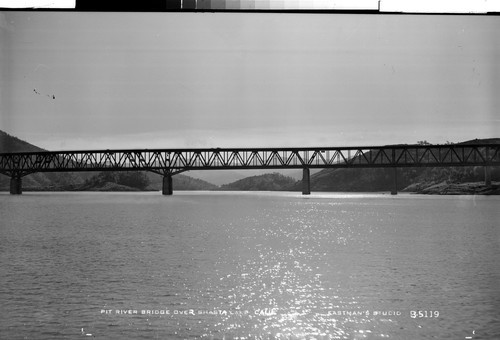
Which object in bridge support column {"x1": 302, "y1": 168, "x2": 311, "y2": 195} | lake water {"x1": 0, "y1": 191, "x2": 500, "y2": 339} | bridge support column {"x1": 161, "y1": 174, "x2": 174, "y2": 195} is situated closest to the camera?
lake water {"x1": 0, "y1": 191, "x2": 500, "y2": 339}

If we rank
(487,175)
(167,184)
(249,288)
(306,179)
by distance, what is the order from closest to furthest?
1. (249,288)
2. (487,175)
3. (306,179)
4. (167,184)

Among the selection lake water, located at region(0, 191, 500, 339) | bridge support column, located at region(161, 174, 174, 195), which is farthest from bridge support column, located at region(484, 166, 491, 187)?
lake water, located at region(0, 191, 500, 339)

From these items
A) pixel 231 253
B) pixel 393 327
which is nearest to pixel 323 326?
pixel 393 327

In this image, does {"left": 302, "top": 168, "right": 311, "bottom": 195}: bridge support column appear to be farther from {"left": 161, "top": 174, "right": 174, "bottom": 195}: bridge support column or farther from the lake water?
the lake water

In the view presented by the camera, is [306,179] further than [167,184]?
No

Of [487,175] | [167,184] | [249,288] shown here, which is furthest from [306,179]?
[249,288]

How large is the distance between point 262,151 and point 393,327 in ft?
517

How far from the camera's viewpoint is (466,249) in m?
42.1

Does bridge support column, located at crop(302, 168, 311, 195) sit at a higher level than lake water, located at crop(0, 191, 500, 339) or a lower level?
higher

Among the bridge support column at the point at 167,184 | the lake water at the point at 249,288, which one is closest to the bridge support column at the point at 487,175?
the bridge support column at the point at 167,184

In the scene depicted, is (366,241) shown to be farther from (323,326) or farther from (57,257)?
(323,326)

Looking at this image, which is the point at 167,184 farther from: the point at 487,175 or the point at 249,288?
the point at 249,288

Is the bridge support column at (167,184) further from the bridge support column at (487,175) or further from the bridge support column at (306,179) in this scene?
the bridge support column at (487,175)

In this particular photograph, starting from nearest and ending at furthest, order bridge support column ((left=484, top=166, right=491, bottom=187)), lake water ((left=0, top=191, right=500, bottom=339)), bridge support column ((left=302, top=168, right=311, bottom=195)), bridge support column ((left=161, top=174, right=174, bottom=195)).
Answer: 1. lake water ((left=0, top=191, right=500, bottom=339))
2. bridge support column ((left=302, top=168, right=311, bottom=195))
3. bridge support column ((left=484, top=166, right=491, bottom=187))
4. bridge support column ((left=161, top=174, right=174, bottom=195))
